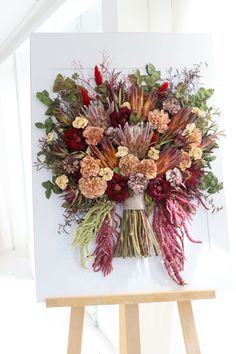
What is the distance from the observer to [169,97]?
1348 mm

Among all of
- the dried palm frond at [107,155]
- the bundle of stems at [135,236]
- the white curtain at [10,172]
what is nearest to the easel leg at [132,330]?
the bundle of stems at [135,236]

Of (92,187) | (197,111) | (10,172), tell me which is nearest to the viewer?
(92,187)

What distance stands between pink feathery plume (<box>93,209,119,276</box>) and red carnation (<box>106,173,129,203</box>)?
55 mm

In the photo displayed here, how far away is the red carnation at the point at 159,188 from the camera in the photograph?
1.29 meters

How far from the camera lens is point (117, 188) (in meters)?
1.28

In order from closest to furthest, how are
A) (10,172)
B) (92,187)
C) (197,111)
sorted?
Answer: (92,187) < (197,111) < (10,172)

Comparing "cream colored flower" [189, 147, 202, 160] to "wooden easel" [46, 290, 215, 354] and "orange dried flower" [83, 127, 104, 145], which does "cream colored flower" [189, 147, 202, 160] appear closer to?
"orange dried flower" [83, 127, 104, 145]

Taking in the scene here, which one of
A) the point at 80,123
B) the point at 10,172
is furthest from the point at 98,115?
the point at 10,172

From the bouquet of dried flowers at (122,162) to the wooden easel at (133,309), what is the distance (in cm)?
8

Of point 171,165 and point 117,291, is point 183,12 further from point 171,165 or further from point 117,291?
point 117,291

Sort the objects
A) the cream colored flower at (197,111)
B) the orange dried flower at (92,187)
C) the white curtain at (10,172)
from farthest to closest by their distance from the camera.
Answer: the white curtain at (10,172)
the cream colored flower at (197,111)
the orange dried flower at (92,187)

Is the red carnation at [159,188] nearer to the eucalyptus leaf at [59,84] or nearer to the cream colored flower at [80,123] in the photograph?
the cream colored flower at [80,123]

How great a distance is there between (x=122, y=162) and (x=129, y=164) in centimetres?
2

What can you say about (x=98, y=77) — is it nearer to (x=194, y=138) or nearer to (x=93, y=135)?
(x=93, y=135)
